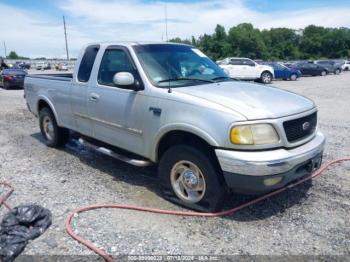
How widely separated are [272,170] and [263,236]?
0.69m

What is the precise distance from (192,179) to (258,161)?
2.93ft

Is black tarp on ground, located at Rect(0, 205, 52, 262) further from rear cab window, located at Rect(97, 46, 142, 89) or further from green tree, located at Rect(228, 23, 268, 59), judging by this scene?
green tree, located at Rect(228, 23, 268, 59)

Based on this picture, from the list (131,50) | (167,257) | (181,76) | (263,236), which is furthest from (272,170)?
(131,50)

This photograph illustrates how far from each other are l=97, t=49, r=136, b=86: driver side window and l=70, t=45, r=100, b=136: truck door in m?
0.29

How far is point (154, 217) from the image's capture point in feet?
12.7

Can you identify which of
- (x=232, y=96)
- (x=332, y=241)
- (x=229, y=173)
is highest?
(x=232, y=96)

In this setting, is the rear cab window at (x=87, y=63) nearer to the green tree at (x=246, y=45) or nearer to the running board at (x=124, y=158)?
the running board at (x=124, y=158)

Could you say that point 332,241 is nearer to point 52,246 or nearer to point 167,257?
point 167,257

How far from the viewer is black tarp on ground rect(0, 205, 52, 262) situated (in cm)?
317

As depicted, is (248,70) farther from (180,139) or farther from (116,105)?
(180,139)

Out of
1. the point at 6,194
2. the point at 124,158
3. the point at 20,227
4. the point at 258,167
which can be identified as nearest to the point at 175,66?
the point at 124,158

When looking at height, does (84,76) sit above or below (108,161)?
above

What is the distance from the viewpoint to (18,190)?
4633mm

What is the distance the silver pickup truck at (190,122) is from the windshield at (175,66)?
1 centimetres
